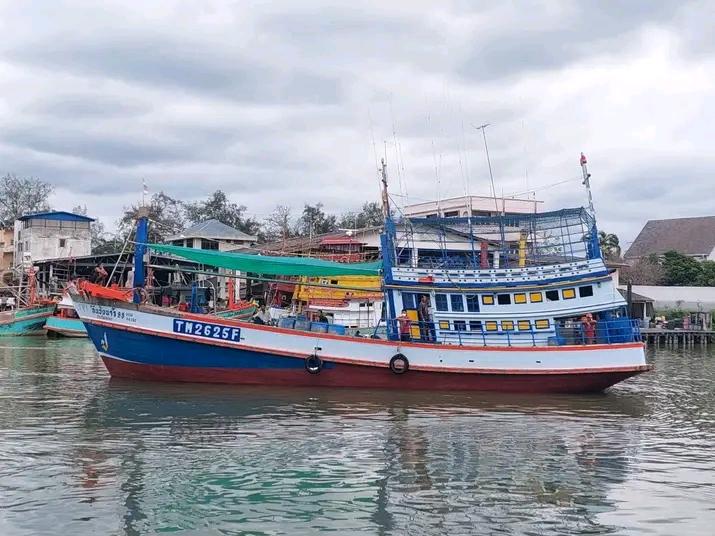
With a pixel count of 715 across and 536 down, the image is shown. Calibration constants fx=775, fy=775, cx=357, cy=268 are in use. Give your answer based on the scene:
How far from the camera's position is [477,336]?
21.4 m

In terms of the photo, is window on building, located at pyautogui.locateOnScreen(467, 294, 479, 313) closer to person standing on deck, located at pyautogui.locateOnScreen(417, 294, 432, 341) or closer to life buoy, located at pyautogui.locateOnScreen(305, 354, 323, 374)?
person standing on deck, located at pyautogui.locateOnScreen(417, 294, 432, 341)

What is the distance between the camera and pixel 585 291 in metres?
21.5

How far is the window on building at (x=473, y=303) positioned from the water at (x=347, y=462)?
255 cm

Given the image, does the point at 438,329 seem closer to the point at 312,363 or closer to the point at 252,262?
the point at 312,363

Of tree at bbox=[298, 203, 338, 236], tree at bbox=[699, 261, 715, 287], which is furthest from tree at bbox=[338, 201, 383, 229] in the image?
tree at bbox=[699, 261, 715, 287]

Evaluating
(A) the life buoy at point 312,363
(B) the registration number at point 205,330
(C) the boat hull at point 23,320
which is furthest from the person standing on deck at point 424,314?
(C) the boat hull at point 23,320

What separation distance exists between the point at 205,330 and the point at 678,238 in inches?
2577

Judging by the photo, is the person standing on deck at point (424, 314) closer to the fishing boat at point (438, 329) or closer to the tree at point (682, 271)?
the fishing boat at point (438, 329)

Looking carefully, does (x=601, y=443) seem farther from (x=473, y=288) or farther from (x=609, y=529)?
(x=473, y=288)

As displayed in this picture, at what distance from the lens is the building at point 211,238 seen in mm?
54906

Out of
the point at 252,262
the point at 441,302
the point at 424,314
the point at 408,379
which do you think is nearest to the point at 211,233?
the point at 252,262

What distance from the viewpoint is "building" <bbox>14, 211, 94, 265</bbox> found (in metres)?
61.7

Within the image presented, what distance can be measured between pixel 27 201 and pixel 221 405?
220 feet

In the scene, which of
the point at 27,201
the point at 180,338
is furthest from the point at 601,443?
the point at 27,201
